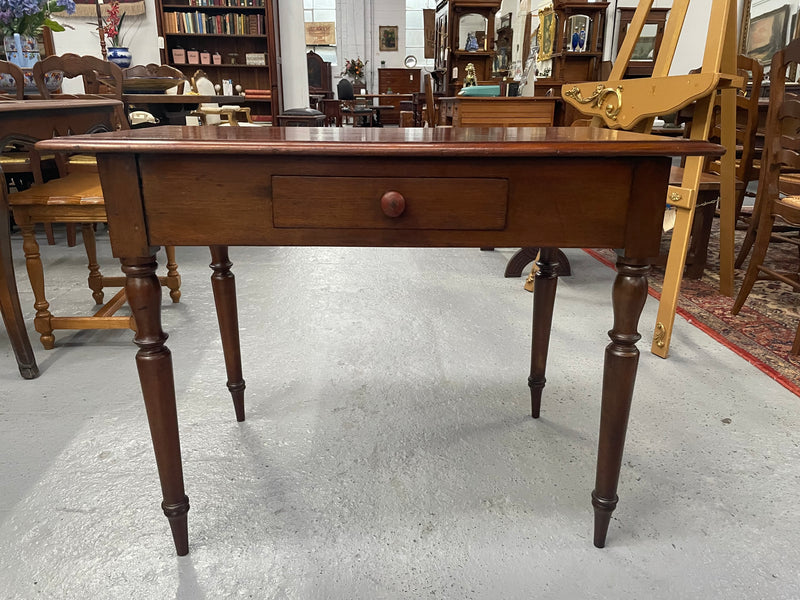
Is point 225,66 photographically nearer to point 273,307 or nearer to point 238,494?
point 273,307

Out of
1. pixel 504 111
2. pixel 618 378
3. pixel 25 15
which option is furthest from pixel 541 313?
pixel 25 15

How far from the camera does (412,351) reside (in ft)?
6.73

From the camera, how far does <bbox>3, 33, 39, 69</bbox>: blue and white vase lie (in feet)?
8.67

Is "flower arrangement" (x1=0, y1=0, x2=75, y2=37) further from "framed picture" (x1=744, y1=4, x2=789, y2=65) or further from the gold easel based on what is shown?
"framed picture" (x1=744, y1=4, x2=789, y2=65)

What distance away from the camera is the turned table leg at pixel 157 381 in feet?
3.11

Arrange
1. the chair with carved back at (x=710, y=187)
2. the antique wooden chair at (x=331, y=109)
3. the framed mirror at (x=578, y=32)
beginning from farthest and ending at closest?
the antique wooden chair at (x=331, y=109)
the framed mirror at (x=578, y=32)
the chair with carved back at (x=710, y=187)

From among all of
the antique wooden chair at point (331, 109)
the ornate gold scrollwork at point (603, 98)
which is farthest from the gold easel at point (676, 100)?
the antique wooden chair at point (331, 109)

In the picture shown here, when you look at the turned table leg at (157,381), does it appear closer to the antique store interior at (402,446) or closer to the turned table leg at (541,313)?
the antique store interior at (402,446)

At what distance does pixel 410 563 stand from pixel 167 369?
59cm

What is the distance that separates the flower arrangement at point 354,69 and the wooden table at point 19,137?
11.3 meters

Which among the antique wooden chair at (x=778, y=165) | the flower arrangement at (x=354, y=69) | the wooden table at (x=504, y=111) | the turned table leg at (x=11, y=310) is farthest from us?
the flower arrangement at (x=354, y=69)

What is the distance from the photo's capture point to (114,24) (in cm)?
611

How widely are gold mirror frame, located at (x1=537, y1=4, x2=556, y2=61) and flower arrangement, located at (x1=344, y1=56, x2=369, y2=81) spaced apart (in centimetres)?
753

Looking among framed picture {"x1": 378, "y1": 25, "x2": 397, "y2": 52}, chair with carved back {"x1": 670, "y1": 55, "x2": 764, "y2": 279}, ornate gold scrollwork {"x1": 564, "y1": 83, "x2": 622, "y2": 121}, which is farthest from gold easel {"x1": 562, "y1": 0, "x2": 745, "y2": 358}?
framed picture {"x1": 378, "y1": 25, "x2": 397, "y2": 52}
